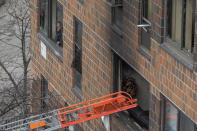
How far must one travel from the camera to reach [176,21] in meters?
16.4

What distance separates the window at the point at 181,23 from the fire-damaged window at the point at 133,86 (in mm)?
2636

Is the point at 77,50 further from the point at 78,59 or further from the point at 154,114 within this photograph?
the point at 154,114

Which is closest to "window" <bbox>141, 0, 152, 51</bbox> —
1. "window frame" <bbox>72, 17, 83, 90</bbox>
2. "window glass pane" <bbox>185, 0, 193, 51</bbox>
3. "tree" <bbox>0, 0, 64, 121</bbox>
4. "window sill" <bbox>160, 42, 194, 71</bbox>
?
"window sill" <bbox>160, 42, 194, 71</bbox>

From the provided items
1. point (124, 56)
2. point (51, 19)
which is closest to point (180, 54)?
point (124, 56)

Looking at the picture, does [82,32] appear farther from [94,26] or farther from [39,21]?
[39,21]

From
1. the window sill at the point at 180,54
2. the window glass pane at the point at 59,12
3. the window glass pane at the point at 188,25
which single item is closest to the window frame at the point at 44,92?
the window glass pane at the point at 59,12

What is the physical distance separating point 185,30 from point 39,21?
12.2 meters

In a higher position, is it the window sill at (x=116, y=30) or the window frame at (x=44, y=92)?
the window sill at (x=116, y=30)

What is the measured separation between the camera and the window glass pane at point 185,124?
16.5m

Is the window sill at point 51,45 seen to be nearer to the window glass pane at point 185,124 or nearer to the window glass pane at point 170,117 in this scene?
the window glass pane at point 170,117

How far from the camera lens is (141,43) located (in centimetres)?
1841

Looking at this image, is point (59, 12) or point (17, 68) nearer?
point (59, 12)

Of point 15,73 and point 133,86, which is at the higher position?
point 133,86

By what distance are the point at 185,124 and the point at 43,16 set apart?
37.0ft
